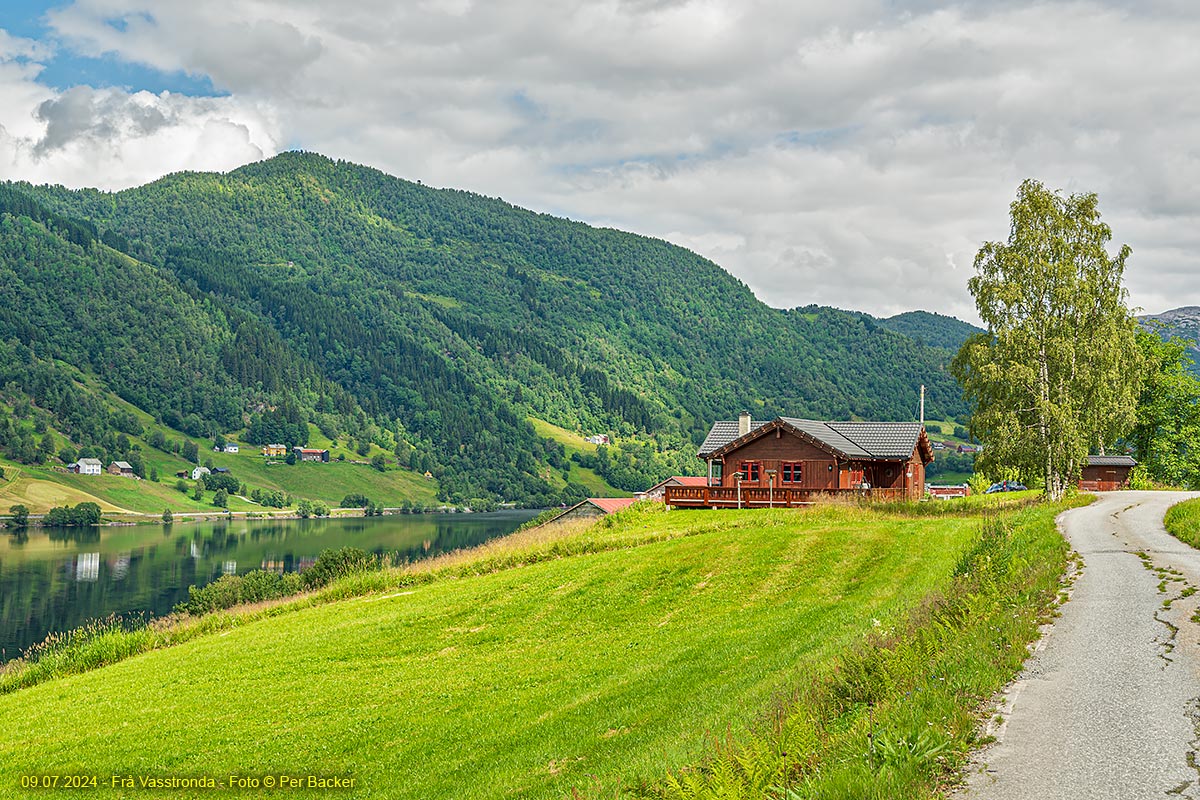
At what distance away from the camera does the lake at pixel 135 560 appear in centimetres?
8775

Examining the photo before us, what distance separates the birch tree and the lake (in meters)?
66.2

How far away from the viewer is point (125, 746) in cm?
1992

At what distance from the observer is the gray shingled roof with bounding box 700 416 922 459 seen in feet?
204

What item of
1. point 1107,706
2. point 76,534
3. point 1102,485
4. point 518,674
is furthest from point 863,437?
point 76,534

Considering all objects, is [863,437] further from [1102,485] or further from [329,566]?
[329,566]

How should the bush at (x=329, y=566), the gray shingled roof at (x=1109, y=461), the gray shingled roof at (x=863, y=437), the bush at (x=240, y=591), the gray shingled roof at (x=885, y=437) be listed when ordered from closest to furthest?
the gray shingled roof at (x=863, y=437) → the gray shingled roof at (x=885, y=437) → the bush at (x=240, y=591) → the bush at (x=329, y=566) → the gray shingled roof at (x=1109, y=461)

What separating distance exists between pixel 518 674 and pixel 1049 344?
39.3m

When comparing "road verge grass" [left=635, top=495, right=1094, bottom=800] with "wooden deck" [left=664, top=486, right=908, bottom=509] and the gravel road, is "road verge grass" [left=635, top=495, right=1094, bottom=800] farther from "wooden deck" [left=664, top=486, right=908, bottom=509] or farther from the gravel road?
"wooden deck" [left=664, top=486, right=908, bottom=509]

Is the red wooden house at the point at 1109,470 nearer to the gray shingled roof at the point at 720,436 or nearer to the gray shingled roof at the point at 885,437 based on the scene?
the gray shingled roof at the point at 885,437

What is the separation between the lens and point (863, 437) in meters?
65.9

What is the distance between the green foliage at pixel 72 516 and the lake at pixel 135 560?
4067 millimetres

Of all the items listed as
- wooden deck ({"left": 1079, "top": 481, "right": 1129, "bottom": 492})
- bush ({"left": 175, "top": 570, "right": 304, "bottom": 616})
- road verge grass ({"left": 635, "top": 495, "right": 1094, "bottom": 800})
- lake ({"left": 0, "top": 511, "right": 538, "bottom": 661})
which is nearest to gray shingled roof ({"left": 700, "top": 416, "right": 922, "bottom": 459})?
wooden deck ({"left": 1079, "top": 481, "right": 1129, "bottom": 492})

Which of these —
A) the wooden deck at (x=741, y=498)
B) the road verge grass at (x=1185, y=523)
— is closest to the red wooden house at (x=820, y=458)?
the wooden deck at (x=741, y=498)

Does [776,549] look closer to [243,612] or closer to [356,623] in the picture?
[356,623]
